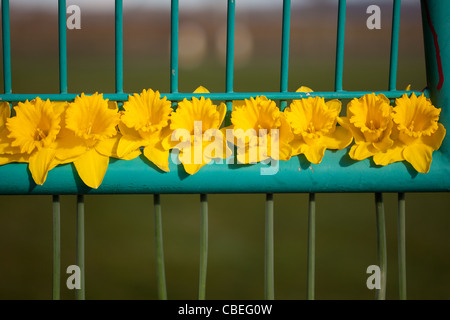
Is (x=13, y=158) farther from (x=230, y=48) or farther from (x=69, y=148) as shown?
(x=230, y=48)

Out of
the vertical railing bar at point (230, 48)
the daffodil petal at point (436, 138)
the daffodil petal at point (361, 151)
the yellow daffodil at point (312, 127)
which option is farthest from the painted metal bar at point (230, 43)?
the daffodil petal at point (436, 138)

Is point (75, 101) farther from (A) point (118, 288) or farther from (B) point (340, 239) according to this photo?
(B) point (340, 239)

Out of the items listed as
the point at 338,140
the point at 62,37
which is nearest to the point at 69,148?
the point at 62,37

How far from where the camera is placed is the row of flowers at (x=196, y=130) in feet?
2.06

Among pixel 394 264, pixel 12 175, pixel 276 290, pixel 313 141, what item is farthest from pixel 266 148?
pixel 394 264

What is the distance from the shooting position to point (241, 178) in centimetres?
64

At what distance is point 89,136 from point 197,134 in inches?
6.2

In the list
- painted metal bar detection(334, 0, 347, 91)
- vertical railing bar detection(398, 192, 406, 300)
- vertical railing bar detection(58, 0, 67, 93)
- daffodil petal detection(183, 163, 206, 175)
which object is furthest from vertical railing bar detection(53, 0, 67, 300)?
vertical railing bar detection(398, 192, 406, 300)

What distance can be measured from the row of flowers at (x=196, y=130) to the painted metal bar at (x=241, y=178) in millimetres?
12

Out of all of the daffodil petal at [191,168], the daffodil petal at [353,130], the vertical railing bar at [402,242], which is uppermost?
the daffodil petal at [353,130]

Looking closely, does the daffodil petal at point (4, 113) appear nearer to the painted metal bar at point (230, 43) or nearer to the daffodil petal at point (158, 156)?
the daffodil petal at point (158, 156)

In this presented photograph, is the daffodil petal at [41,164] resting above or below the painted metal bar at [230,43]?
below

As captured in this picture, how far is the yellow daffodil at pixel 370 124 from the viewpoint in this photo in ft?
2.12
